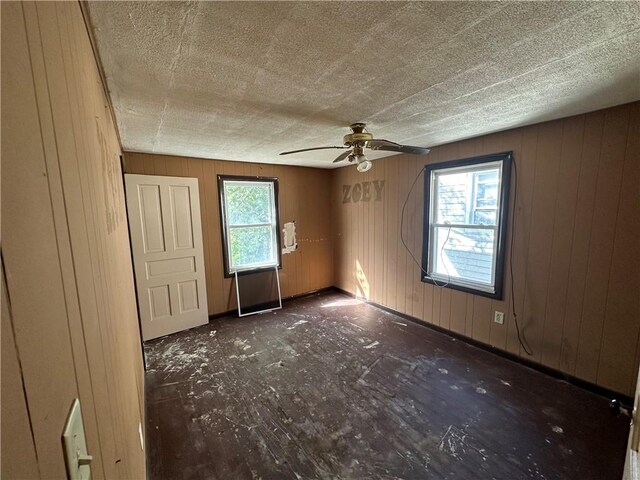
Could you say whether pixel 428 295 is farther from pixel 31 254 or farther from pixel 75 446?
pixel 31 254

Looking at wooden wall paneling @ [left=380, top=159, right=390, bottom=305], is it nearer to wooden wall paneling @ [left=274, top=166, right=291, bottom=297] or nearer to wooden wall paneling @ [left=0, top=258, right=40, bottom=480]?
wooden wall paneling @ [left=274, top=166, right=291, bottom=297]

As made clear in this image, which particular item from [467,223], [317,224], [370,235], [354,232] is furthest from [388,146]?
[317,224]

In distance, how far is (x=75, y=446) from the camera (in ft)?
1.40

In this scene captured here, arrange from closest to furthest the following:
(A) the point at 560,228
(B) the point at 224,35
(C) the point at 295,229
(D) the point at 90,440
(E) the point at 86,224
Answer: (D) the point at 90,440, (E) the point at 86,224, (B) the point at 224,35, (A) the point at 560,228, (C) the point at 295,229

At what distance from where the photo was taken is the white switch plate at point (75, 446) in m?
0.40

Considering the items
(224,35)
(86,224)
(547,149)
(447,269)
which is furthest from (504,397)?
(224,35)

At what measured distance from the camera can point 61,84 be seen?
0.60 m

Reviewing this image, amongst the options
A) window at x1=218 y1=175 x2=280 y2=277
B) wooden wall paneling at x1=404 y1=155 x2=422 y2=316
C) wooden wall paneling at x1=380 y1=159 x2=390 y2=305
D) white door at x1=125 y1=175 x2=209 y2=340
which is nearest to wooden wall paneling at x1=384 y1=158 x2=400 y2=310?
wooden wall paneling at x1=380 y1=159 x2=390 y2=305

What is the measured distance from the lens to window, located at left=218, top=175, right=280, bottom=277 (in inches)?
155

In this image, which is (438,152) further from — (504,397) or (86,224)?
(86,224)

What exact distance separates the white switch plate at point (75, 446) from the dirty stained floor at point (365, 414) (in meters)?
1.57

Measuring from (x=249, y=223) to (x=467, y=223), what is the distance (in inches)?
115

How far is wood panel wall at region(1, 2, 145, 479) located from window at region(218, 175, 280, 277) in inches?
126

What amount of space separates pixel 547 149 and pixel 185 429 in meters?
3.73
